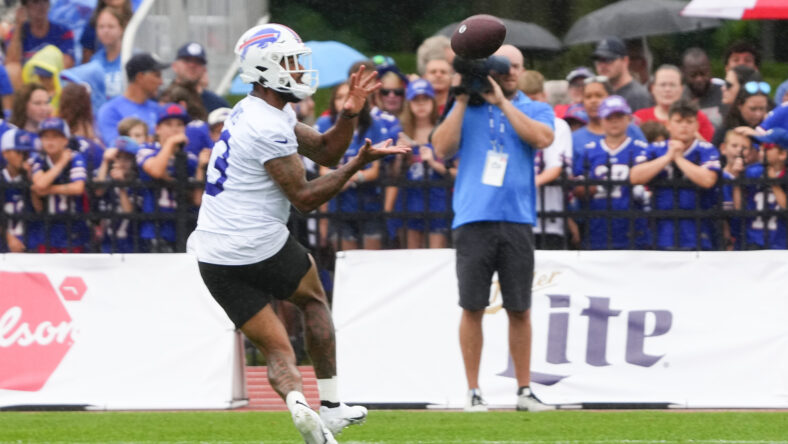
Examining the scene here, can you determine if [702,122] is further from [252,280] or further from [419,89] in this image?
[252,280]

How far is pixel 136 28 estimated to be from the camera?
15.0 meters

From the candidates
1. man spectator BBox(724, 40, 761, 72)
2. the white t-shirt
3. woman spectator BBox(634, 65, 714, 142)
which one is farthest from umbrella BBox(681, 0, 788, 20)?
the white t-shirt

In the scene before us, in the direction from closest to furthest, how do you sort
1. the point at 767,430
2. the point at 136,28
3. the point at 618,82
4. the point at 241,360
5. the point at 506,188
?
the point at 767,430
the point at 506,188
the point at 241,360
the point at 618,82
the point at 136,28

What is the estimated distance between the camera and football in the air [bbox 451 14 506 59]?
9062mm

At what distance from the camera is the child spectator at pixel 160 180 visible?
35.4ft

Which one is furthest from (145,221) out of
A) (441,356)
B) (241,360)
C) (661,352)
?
(661,352)

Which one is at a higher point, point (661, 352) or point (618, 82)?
point (618, 82)

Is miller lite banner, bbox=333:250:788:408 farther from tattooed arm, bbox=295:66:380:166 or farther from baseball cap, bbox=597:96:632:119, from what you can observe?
tattooed arm, bbox=295:66:380:166

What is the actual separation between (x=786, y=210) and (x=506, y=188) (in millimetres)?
2122

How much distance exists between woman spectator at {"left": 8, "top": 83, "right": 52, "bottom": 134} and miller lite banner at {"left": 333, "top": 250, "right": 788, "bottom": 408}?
11.8 feet

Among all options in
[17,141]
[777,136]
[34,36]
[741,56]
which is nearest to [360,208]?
[17,141]

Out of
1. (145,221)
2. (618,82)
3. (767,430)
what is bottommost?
(767,430)

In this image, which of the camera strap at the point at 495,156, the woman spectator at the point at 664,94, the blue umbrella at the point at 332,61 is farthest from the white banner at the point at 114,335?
the blue umbrella at the point at 332,61

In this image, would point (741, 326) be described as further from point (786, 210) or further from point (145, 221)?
point (145, 221)
